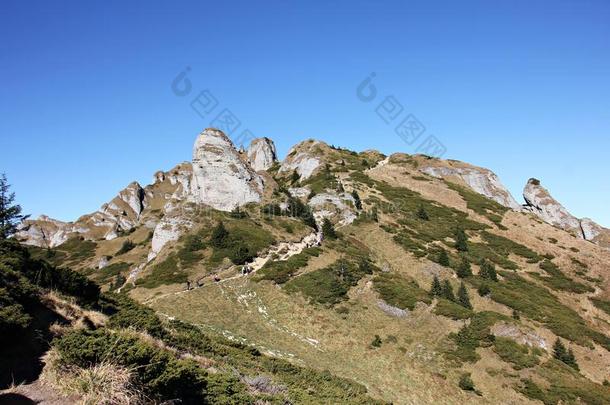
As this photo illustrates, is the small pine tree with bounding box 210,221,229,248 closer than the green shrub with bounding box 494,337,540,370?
No

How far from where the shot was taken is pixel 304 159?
11175cm

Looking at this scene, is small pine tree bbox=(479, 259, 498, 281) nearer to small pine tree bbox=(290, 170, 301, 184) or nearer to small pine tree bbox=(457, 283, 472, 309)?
small pine tree bbox=(457, 283, 472, 309)

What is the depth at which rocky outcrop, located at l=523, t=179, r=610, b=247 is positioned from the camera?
117m

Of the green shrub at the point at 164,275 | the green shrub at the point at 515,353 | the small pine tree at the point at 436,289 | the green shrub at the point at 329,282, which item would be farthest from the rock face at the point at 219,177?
the green shrub at the point at 515,353

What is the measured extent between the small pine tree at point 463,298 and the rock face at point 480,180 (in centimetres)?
7541

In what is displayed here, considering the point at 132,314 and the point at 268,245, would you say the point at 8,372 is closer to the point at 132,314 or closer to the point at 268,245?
the point at 132,314

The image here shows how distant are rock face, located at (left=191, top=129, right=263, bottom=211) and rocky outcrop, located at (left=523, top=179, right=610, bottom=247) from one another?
98.6 meters

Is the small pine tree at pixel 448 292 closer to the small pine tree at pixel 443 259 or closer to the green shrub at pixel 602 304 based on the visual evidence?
the small pine tree at pixel 443 259

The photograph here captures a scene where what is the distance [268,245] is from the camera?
57969 millimetres

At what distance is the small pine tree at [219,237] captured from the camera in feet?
184

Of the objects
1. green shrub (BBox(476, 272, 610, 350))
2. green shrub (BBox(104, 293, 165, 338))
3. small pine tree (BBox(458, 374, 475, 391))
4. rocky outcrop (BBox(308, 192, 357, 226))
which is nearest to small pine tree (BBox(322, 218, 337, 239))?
rocky outcrop (BBox(308, 192, 357, 226))

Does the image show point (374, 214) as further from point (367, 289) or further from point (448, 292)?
point (367, 289)

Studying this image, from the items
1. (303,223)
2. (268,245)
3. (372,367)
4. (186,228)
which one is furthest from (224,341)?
(303,223)

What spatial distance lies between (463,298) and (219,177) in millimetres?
46614
